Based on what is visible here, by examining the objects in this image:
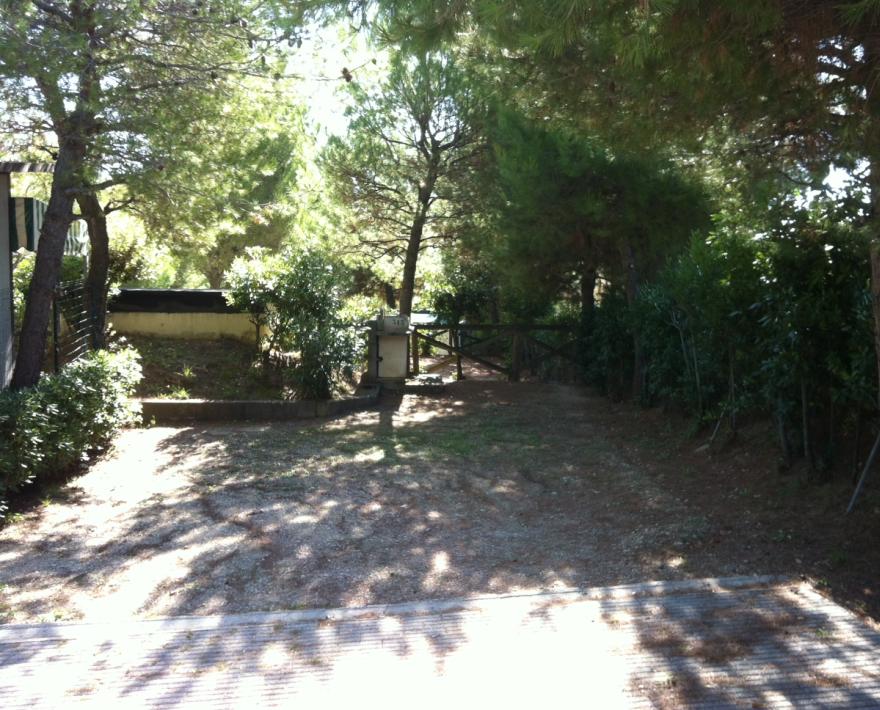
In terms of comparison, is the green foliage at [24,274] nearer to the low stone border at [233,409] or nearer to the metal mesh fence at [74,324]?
the metal mesh fence at [74,324]

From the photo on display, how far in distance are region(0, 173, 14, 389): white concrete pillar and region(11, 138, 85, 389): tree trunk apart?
0.27m

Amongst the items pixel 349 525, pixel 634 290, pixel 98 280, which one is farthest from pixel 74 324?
pixel 634 290

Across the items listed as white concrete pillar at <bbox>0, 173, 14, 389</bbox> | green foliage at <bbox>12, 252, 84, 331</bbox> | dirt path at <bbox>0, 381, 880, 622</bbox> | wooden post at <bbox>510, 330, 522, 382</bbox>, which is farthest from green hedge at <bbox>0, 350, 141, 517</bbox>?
wooden post at <bbox>510, 330, 522, 382</bbox>

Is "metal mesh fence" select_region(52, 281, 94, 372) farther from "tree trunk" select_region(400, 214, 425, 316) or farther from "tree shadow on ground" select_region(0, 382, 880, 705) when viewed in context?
"tree trunk" select_region(400, 214, 425, 316)

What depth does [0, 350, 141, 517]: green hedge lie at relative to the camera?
6.75 metres

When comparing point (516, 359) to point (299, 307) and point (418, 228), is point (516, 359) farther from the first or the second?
point (299, 307)

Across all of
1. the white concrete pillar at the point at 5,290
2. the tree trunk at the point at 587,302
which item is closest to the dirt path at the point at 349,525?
the white concrete pillar at the point at 5,290

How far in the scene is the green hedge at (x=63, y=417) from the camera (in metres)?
6.75

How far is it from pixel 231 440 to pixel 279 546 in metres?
4.12

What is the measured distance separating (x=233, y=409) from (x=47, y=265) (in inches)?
129

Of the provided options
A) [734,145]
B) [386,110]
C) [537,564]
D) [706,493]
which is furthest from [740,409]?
[386,110]

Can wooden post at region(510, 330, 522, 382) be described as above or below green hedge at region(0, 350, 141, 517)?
above

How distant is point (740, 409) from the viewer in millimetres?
7707

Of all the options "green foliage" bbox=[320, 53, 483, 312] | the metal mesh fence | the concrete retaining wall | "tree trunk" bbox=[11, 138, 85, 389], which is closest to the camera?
"tree trunk" bbox=[11, 138, 85, 389]
